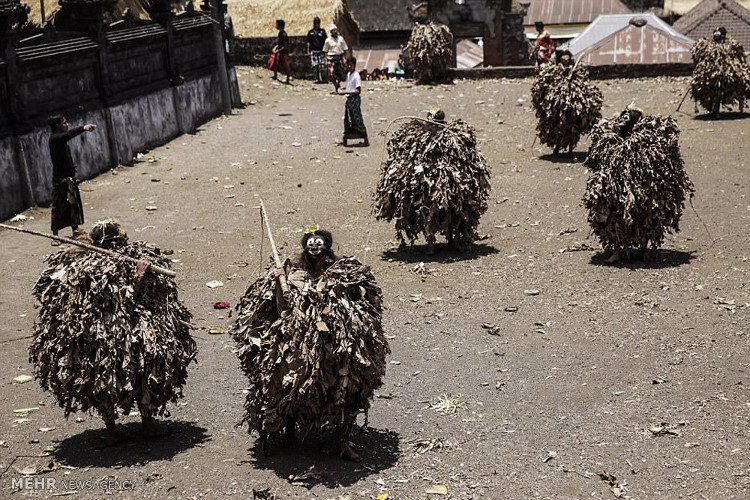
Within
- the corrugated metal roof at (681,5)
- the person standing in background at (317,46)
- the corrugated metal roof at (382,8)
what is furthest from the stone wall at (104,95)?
the corrugated metal roof at (681,5)

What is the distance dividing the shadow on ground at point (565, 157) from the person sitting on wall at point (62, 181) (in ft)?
31.7

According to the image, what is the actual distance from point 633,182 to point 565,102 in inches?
299

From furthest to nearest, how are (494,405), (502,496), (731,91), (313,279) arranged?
(731,91)
(494,405)
(313,279)
(502,496)

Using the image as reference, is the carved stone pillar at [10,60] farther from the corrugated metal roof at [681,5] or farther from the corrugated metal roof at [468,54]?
the corrugated metal roof at [681,5]

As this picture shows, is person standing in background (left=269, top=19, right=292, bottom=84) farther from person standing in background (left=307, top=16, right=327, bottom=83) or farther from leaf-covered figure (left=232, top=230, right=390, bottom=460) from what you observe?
leaf-covered figure (left=232, top=230, right=390, bottom=460)

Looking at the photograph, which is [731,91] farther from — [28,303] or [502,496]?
[502,496]

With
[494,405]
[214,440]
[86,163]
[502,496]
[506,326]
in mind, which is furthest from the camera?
[86,163]

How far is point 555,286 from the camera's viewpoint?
44.2ft

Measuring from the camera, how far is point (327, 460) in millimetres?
8633

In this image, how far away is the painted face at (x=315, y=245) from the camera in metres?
8.53

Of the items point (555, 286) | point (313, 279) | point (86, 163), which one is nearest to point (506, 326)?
point (555, 286)

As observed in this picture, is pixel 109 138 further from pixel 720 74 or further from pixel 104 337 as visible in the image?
pixel 104 337

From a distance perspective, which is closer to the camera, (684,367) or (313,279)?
(313,279)

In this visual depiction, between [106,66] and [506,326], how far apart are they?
44.5 feet
